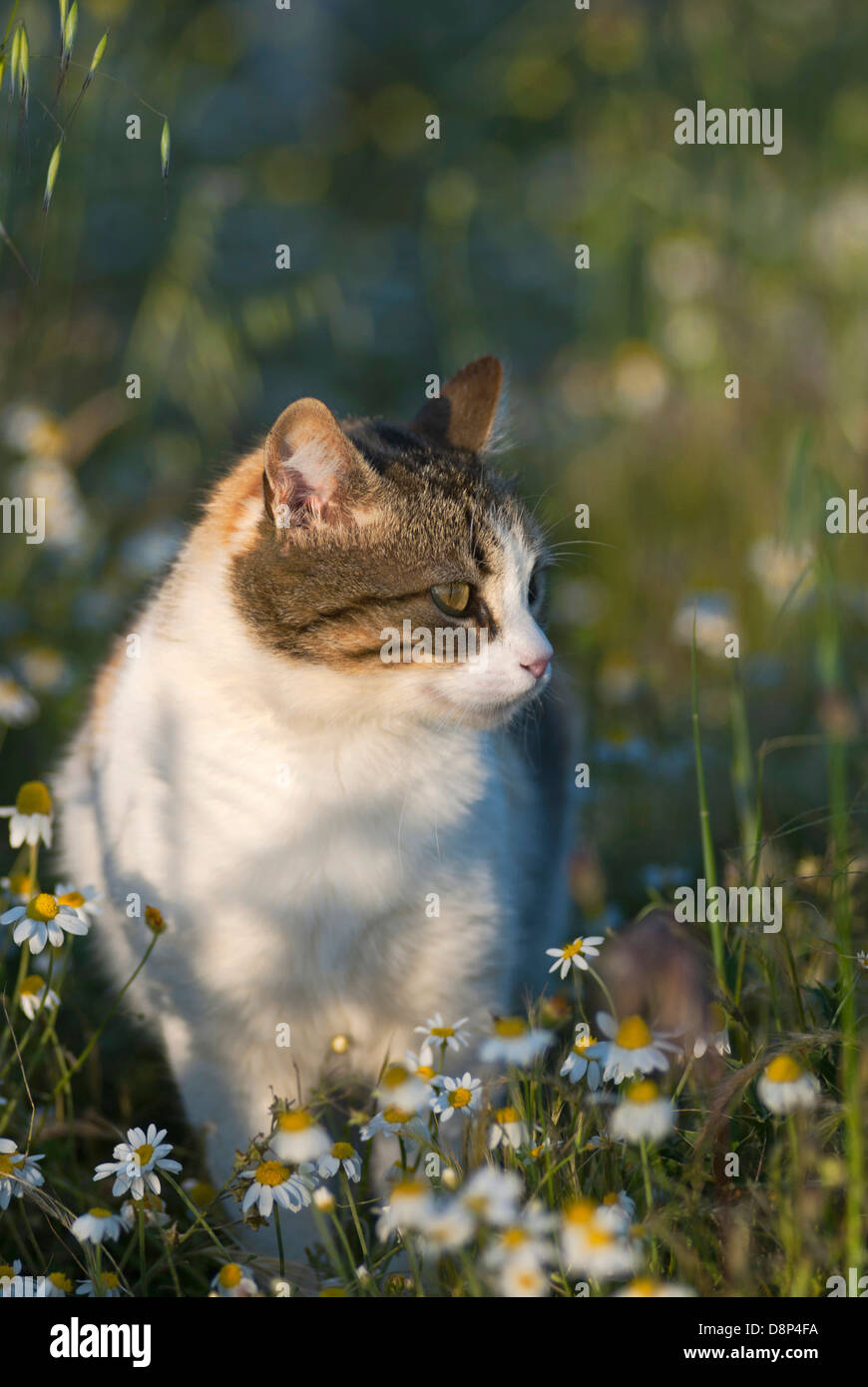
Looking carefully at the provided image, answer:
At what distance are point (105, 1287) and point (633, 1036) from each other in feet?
2.61

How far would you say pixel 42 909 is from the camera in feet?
6.09

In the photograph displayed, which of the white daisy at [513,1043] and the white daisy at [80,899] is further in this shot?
the white daisy at [80,899]

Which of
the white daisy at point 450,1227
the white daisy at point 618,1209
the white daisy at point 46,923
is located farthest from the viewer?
the white daisy at point 46,923

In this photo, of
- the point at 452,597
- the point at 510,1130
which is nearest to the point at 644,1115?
the point at 510,1130

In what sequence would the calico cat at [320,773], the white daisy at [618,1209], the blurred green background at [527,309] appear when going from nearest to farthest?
the white daisy at [618,1209]
the calico cat at [320,773]
the blurred green background at [527,309]

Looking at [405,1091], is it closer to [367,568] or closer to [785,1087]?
[785,1087]

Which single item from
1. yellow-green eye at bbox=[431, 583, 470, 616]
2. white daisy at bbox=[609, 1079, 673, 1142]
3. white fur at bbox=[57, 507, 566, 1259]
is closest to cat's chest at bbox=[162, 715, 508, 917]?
white fur at bbox=[57, 507, 566, 1259]

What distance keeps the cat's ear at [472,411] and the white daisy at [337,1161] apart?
1368mm

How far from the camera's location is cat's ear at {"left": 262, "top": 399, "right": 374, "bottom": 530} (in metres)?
1.97

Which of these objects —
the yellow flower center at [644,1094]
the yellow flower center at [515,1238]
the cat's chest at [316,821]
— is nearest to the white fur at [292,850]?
the cat's chest at [316,821]

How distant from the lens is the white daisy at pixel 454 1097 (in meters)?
1.67

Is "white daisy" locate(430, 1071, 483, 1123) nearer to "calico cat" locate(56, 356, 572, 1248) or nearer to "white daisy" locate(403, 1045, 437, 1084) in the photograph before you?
"white daisy" locate(403, 1045, 437, 1084)

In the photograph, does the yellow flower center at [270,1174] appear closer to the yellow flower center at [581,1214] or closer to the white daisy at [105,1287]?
the white daisy at [105,1287]

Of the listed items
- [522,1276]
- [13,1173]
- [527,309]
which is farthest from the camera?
[527,309]
